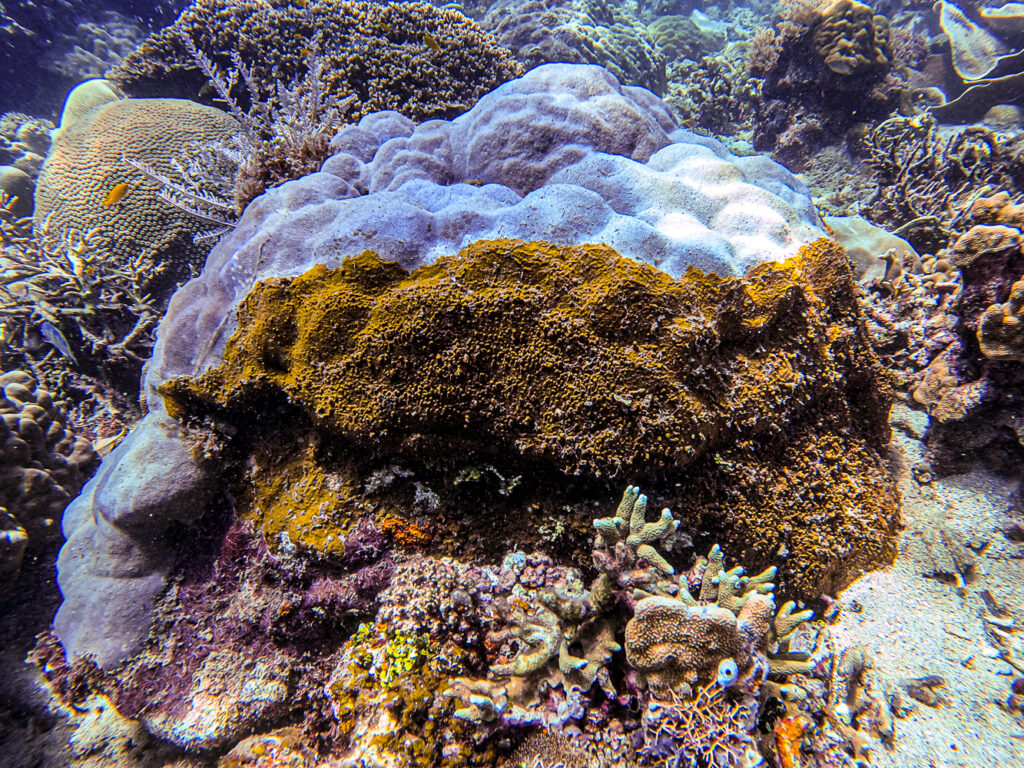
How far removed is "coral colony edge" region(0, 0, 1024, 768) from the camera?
213 cm

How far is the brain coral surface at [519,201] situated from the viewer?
2.49 m

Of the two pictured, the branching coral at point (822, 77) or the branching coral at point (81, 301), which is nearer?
the branching coral at point (81, 301)

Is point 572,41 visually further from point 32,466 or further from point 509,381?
point 32,466

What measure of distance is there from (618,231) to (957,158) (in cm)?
620

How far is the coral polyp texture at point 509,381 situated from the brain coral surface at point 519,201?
0.02 metres

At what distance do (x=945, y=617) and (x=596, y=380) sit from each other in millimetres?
2696

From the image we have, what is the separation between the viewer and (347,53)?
5461mm

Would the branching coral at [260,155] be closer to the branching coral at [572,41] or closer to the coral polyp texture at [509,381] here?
the coral polyp texture at [509,381]

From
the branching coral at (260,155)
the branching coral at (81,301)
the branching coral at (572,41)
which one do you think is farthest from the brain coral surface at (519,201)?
the branching coral at (572,41)

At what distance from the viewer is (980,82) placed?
281 inches

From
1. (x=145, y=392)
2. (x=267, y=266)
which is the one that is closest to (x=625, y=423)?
(x=267, y=266)

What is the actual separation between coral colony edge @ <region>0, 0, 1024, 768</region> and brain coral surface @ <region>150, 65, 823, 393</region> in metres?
0.03

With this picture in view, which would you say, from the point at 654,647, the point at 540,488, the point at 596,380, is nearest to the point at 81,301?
the point at 540,488

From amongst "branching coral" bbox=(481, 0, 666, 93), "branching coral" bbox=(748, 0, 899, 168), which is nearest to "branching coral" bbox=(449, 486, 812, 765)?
"branching coral" bbox=(748, 0, 899, 168)
